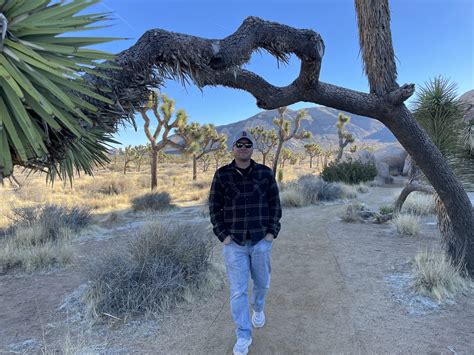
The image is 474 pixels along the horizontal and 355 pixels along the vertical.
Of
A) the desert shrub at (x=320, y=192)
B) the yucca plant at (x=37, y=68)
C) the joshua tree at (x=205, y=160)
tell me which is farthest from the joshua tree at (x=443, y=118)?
the joshua tree at (x=205, y=160)

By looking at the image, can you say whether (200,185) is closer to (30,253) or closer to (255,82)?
(30,253)

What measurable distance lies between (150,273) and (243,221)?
5.96 feet

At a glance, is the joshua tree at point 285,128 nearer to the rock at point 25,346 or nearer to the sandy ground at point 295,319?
the sandy ground at point 295,319

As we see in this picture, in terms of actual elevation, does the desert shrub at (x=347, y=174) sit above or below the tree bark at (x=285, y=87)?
below

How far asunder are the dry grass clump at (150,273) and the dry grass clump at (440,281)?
8.84 feet

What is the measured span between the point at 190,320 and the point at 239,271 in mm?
1146

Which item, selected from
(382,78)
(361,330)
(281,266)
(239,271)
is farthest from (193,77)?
(281,266)

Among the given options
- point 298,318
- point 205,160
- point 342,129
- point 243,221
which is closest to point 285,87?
point 243,221

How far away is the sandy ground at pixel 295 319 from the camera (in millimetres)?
3307

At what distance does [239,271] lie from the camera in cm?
318

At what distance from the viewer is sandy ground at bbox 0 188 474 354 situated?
3.31 m

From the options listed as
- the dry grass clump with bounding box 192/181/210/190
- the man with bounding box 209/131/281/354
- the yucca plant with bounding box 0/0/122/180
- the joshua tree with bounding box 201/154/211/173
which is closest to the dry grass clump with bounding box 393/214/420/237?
the man with bounding box 209/131/281/354

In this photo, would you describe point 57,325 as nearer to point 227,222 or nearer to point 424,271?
point 227,222

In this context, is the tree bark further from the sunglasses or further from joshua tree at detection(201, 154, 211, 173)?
joshua tree at detection(201, 154, 211, 173)
